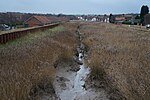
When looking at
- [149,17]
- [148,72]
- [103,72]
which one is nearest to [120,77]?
[148,72]

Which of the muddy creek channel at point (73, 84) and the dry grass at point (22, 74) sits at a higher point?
the dry grass at point (22, 74)

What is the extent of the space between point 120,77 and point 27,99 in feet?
9.58

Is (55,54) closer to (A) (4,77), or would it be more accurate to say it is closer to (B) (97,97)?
(B) (97,97)

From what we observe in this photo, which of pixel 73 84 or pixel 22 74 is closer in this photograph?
pixel 22 74

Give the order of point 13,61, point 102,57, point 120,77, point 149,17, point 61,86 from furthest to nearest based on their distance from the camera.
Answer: point 149,17 → point 102,57 → point 61,86 → point 13,61 → point 120,77

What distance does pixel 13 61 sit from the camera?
10.6 meters

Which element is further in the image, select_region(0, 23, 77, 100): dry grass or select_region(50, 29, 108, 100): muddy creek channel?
select_region(50, 29, 108, 100): muddy creek channel

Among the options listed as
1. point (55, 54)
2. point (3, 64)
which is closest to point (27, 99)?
point (3, 64)

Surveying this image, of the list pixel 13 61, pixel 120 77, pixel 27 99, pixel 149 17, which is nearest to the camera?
pixel 27 99

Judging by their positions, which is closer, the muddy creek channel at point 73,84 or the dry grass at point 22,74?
the dry grass at point 22,74

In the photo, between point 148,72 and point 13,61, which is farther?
point 13,61

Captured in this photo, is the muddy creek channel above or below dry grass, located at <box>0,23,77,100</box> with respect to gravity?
below

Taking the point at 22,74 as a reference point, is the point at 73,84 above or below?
below

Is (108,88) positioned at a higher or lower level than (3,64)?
lower
